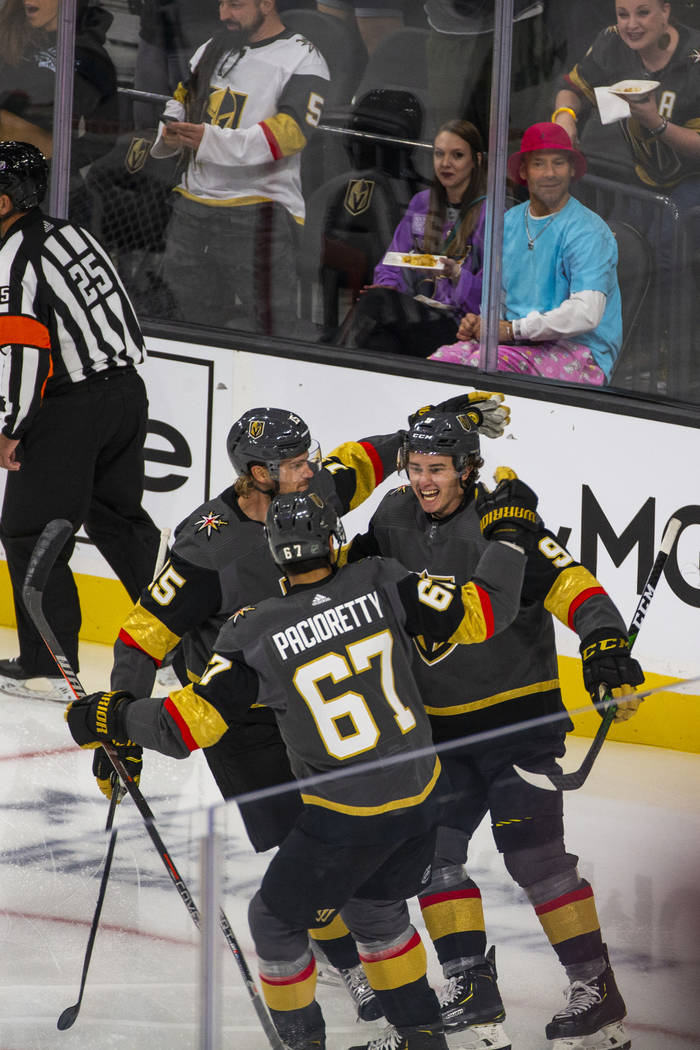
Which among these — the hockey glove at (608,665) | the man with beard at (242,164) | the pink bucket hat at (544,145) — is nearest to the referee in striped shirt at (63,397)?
the man with beard at (242,164)

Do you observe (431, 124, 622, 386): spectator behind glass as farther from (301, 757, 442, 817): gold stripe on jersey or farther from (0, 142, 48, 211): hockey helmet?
(301, 757, 442, 817): gold stripe on jersey

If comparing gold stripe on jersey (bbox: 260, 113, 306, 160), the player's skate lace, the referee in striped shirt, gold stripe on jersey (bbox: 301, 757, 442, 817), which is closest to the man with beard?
gold stripe on jersey (bbox: 260, 113, 306, 160)

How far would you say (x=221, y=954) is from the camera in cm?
180

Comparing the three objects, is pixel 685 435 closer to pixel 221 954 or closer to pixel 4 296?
pixel 4 296

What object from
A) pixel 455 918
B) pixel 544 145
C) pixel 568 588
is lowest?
pixel 455 918

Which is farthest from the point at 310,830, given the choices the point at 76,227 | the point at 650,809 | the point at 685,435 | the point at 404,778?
the point at 76,227

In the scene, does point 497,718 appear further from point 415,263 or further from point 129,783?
point 415,263

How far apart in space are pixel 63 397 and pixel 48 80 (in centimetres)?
123

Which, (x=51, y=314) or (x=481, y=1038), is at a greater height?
(x=51, y=314)

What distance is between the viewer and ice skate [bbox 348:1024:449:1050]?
2.13 m

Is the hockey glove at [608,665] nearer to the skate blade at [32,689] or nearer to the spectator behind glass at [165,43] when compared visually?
the skate blade at [32,689]

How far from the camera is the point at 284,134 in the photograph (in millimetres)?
4410

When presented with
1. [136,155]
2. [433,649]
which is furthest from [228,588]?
[136,155]

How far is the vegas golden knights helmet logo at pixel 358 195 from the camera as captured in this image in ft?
14.1
